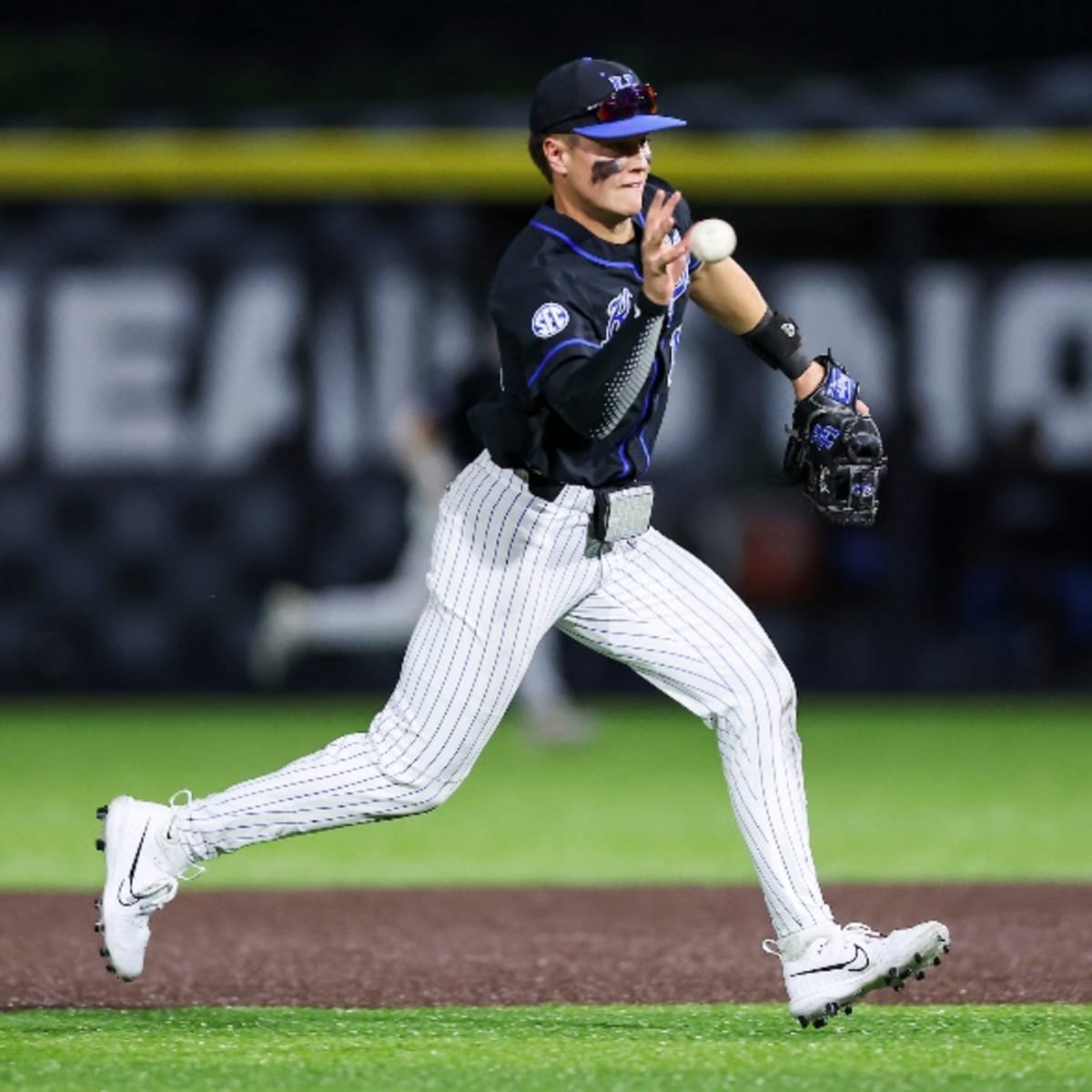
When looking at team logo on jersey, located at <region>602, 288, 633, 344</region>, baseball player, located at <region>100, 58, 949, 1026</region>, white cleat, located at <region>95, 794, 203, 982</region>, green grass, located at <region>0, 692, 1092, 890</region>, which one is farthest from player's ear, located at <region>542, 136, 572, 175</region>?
green grass, located at <region>0, 692, 1092, 890</region>

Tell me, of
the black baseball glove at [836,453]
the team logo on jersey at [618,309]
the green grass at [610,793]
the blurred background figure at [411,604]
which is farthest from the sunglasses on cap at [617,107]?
the blurred background figure at [411,604]

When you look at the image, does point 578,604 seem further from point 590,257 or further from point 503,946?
point 503,946

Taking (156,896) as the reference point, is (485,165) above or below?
above

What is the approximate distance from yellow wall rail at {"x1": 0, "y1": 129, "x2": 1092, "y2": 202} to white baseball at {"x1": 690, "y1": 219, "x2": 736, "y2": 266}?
27.5 feet

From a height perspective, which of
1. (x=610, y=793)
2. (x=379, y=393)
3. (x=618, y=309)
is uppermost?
(x=618, y=309)

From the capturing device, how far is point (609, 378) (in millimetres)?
4527

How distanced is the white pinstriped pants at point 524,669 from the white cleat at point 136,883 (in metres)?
0.09

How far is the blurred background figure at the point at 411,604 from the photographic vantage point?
37.7 ft

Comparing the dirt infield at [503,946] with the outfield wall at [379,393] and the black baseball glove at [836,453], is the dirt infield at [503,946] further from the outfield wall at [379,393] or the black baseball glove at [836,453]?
the outfield wall at [379,393]

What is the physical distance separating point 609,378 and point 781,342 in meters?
0.72

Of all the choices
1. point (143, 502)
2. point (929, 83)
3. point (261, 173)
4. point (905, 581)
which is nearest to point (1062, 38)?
point (929, 83)

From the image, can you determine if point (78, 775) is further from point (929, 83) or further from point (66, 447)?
point (929, 83)

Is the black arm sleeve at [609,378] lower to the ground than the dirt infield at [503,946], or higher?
higher

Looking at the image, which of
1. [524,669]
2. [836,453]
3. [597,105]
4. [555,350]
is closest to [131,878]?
[524,669]
